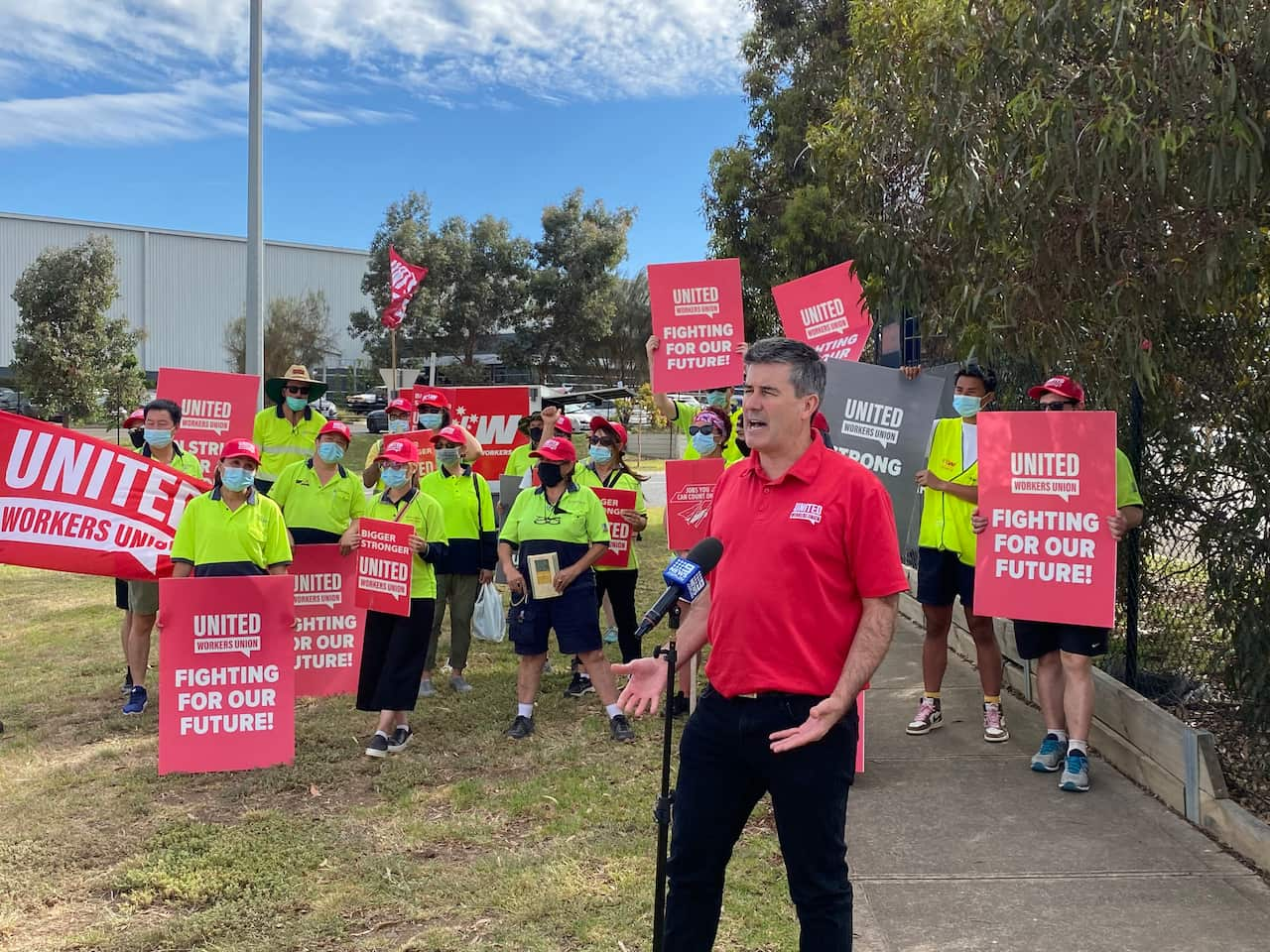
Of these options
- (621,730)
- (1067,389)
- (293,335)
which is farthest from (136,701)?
(293,335)

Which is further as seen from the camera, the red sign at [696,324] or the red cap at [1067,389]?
the red sign at [696,324]

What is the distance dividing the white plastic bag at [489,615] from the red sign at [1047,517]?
4636mm

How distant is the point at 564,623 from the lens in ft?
22.3

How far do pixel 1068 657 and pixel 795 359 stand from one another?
3299mm

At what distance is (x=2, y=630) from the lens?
10516 millimetres

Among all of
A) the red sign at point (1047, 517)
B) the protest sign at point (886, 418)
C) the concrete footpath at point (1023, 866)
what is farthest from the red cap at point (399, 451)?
the red sign at point (1047, 517)

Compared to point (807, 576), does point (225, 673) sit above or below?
below

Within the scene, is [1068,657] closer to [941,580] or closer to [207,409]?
[941,580]

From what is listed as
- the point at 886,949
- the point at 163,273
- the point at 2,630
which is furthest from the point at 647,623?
the point at 163,273

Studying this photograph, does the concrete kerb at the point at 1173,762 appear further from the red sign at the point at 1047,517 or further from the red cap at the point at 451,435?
the red cap at the point at 451,435

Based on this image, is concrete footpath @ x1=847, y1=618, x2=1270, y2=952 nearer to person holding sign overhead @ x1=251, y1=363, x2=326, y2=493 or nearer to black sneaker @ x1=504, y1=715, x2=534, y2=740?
black sneaker @ x1=504, y1=715, x2=534, y2=740

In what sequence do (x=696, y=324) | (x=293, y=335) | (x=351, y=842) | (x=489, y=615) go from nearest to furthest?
(x=351, y=842)
(x=696, y=324)
(x=489, y=615)
(x=293, y=335)

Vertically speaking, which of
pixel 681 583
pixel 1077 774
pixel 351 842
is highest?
pixel 681 583

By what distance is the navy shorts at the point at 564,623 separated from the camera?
678 centimetres
